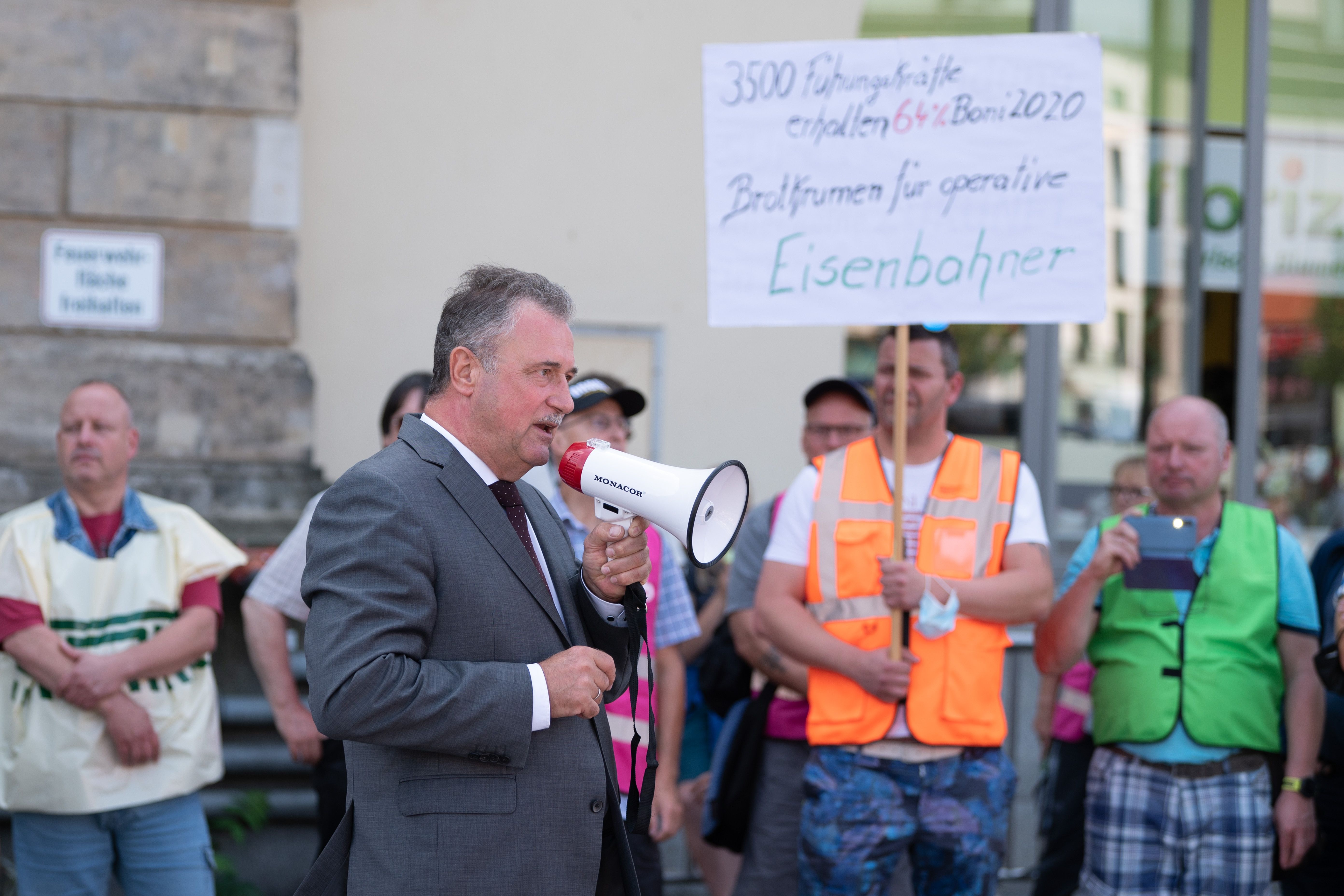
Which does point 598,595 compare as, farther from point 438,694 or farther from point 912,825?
point 912,825

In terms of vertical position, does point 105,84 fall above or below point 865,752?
above

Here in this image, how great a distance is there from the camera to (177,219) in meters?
5.47

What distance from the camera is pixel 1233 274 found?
7488 mm

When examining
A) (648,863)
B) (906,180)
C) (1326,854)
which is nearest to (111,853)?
(648,863)

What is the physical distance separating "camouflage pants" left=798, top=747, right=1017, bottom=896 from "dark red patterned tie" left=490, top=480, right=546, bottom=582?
4.80 ft

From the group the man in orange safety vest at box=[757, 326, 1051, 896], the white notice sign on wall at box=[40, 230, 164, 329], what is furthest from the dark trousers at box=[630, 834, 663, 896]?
the white notice sign on wall at box=[40, 230, 164, 329]

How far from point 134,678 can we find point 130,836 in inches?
18.7

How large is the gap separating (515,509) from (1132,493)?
3.62 m

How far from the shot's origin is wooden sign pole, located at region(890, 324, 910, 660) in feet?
12.0

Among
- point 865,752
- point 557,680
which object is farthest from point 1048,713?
point 557,680

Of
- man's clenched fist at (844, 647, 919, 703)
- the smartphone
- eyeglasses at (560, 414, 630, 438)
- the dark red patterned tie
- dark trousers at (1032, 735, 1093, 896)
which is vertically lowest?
dark trousers at (1032, 735, 1093, 896)

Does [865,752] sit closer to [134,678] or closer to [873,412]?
[873,412]

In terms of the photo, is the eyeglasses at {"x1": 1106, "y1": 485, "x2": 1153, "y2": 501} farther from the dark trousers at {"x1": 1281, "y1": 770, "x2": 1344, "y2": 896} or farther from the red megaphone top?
the red megaphone top

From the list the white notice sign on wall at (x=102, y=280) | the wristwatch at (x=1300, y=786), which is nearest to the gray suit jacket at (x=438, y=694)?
the wristwatch at (x=1300, y=786)
